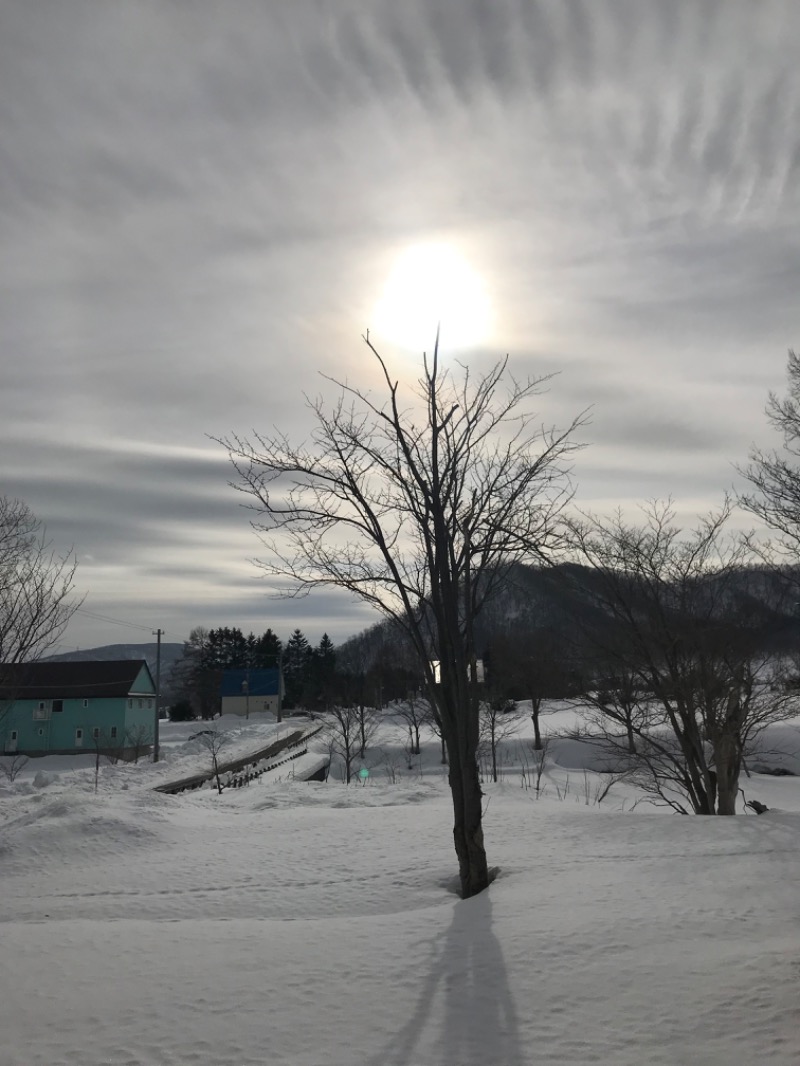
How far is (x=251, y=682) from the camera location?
266 ft

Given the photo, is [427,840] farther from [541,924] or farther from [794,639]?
[794,639]

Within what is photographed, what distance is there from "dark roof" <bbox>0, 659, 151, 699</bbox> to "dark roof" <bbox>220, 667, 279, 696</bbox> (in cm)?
2863

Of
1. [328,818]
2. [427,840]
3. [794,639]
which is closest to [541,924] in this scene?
[427,840]

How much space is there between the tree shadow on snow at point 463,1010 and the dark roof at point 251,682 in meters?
74.8

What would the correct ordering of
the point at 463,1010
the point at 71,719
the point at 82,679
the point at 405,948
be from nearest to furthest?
the point at 463,1010
the point at 405,948
the point at 71,719
the point at 82,679

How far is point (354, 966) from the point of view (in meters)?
6.80

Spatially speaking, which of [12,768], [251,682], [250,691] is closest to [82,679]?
[12,768]

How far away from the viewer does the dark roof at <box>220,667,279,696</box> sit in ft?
265

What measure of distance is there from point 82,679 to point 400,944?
48484 mm

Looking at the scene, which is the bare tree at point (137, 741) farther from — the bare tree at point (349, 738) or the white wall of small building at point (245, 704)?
the white wall of small building at point (245, 704)

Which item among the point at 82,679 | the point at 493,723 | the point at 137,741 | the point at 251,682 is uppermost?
the point at 82,679

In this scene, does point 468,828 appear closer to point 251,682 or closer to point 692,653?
point 692,653

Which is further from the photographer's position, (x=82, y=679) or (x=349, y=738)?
(x=82, y=679)

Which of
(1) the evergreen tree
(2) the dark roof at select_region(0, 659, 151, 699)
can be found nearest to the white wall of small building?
(1) the evergreen tree
